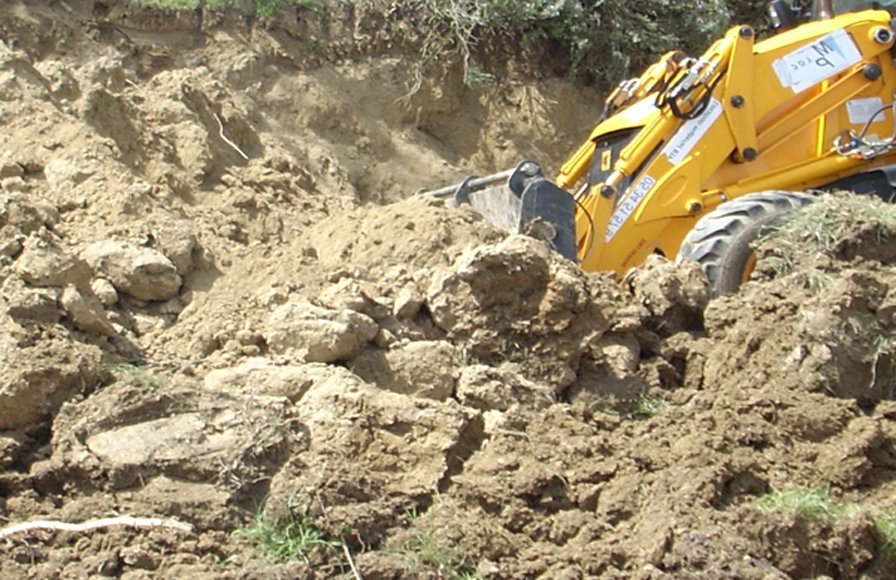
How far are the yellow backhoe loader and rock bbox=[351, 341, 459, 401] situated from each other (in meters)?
1.81

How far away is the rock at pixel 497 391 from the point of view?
477 cm

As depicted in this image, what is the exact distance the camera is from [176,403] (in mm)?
4172

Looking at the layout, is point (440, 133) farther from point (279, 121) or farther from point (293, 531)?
point (293, 531)

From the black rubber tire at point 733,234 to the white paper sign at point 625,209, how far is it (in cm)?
41

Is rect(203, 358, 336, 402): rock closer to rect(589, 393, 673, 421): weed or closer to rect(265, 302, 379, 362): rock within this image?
rect(265, 302, 379, 362): rock

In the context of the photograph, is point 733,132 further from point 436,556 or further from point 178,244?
point 436,556

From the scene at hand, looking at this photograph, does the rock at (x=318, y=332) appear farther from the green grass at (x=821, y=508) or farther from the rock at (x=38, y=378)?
the green grass at (x=821, y=508)

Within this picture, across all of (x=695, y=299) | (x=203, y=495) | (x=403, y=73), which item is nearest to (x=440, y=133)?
(x=403, y=73)

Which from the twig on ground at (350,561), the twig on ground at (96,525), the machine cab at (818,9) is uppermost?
the machine cab at (818,9)

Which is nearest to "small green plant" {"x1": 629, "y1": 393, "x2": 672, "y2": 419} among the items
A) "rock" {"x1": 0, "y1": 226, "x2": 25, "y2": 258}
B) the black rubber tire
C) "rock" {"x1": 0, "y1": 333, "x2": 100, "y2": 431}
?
the black rubber tire

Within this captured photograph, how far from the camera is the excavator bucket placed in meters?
6.43

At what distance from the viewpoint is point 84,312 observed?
182 inches

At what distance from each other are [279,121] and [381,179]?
3.07ft

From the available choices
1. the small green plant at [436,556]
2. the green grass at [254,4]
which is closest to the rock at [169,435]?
the small green plant at [436,556]
